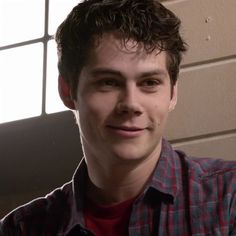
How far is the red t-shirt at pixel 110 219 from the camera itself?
3.98 feet

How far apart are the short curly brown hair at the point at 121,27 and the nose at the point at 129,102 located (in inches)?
3.7

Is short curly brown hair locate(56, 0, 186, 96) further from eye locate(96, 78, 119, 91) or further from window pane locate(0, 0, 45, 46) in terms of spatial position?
window pane locate(0, 0, 45, 46)

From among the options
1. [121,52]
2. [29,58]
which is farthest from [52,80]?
[121,52]

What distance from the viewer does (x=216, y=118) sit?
5.24 ft

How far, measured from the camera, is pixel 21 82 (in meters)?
2.09

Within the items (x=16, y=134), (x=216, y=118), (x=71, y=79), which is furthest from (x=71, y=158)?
(x=71, y=79)

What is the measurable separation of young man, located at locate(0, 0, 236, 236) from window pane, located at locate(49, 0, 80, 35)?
748 mm

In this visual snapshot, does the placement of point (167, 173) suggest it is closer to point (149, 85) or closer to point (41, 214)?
point (149, 85)

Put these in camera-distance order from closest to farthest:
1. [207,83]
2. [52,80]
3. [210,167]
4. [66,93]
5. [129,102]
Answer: [129,102]
[210,167]
[66,93]
[207,83]
[52,80]

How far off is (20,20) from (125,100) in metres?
1.09

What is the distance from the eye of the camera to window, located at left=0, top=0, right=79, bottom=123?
6.72 ft

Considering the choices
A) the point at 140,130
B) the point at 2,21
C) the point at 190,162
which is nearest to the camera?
the point at 140,130

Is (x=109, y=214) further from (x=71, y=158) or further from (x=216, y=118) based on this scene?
(x=71, y=158)

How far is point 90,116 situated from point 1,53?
1000mm
